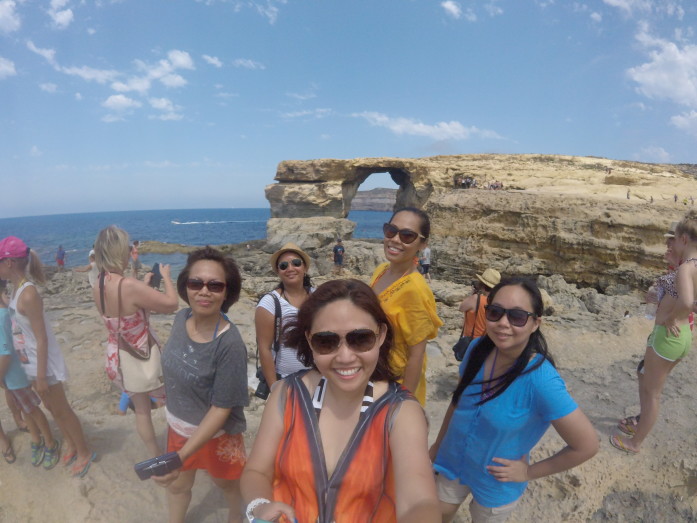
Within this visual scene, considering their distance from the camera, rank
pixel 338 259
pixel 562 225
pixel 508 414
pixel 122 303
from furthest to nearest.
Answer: pixel 338 259
pixel 562 225
pixel 122 303
pixel 508 414

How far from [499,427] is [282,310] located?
1482 millimetres

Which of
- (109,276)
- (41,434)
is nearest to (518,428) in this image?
(109,276)

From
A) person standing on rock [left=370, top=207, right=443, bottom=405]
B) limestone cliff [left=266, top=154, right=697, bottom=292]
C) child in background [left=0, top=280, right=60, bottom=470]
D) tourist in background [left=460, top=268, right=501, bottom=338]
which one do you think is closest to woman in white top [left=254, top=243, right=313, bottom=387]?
person standing on rock [left=370, top=207, right=443, bottom=405]

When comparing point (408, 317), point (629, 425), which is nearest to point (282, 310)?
point (408, 317)

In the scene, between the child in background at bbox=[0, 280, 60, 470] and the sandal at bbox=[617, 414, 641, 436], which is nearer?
the child in background at bbox=[0, 280, 60, 470]

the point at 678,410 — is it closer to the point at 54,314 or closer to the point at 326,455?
the point at 326,455

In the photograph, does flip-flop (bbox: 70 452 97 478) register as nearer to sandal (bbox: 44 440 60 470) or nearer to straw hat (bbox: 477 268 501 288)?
sandal (bbox: 44 440 60 470)

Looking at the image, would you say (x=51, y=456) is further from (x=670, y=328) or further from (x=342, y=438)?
(x=670, y=328)

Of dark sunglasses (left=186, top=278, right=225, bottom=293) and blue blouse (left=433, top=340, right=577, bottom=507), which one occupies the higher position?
dark sunglasses (left=186, top=278, right=225, bottom=293)

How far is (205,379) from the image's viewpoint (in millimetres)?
1945

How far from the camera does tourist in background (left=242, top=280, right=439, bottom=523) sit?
1271 mm

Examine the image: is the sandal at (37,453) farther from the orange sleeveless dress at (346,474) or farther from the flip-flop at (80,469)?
the orange sleeveless dress at (346,474)

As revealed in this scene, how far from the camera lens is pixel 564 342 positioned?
582 cm

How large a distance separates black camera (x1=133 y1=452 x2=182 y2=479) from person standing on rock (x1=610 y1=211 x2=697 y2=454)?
3.22m
